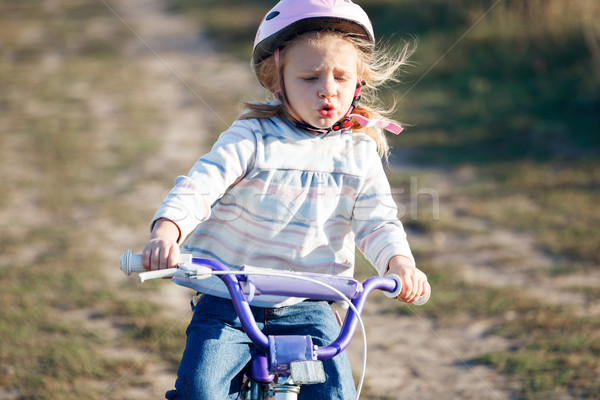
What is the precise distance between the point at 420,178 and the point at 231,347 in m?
4.45

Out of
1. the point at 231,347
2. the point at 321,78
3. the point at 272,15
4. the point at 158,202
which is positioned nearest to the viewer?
the point at 231,347

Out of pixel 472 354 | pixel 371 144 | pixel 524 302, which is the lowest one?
pixel 472 354

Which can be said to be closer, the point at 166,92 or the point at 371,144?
the point at 371,144

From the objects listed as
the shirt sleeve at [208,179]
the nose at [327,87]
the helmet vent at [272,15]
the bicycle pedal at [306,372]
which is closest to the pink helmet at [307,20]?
the helmet vent at [272,15]

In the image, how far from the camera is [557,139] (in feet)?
23.1

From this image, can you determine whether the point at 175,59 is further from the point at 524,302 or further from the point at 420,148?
the point at 524,302

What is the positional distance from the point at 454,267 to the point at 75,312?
244 centimetres

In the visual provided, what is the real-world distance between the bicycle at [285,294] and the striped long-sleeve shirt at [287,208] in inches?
12.7

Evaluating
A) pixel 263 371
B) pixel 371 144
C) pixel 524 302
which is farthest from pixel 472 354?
pixel 263 371

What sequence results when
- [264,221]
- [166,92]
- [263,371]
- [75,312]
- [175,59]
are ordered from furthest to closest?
[175,59]
[166,92]
[75,312]
[264,221]
[263,371]

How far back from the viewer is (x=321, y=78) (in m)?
2.25

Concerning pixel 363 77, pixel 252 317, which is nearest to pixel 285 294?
pixel 252 317

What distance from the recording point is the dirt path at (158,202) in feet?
11.6

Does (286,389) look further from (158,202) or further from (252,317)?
(158,202)
